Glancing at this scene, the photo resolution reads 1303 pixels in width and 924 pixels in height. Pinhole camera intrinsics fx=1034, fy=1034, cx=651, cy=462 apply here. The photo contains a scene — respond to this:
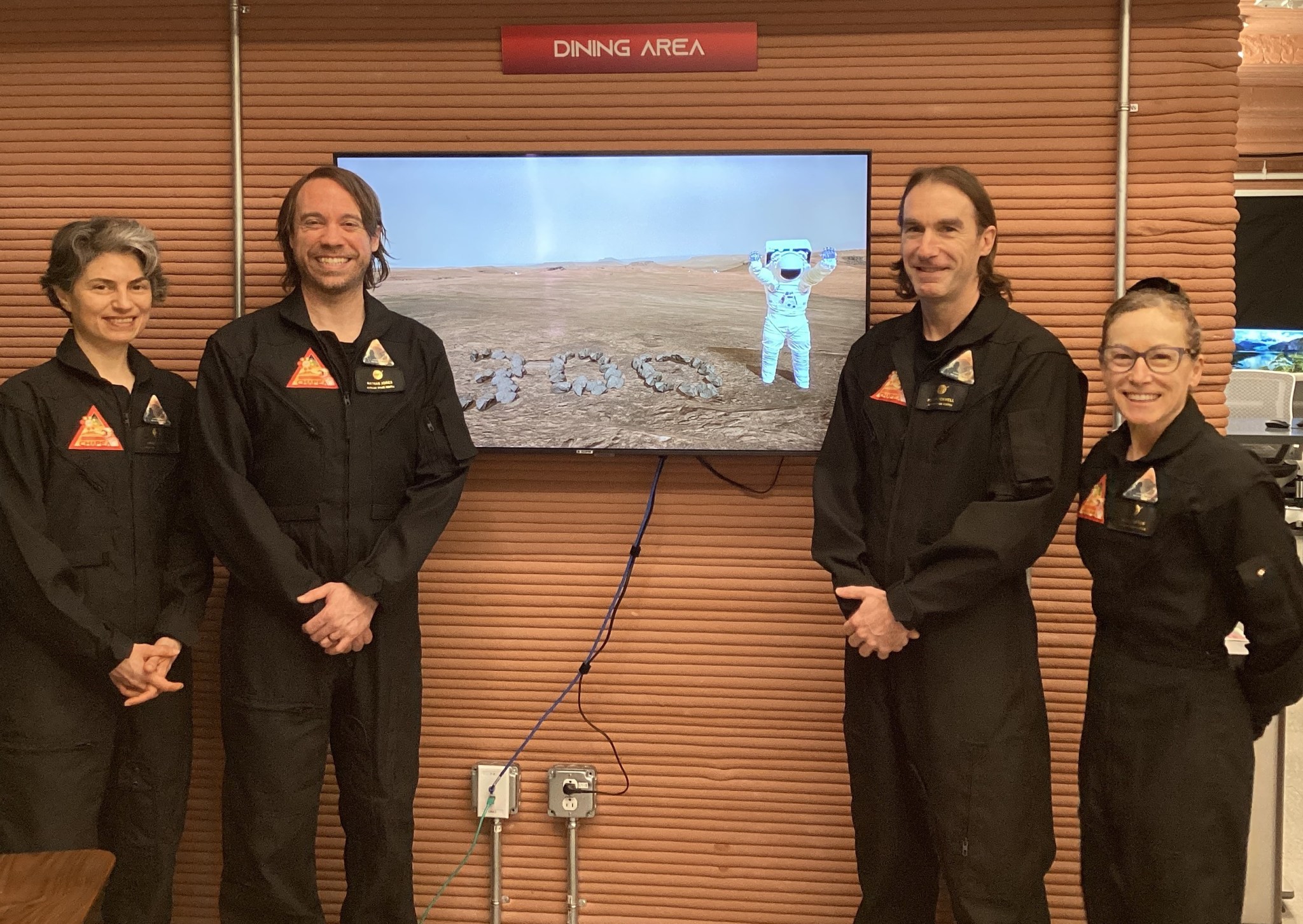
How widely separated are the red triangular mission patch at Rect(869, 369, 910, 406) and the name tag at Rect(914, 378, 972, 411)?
39 millimetres

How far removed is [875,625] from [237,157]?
6.94ft

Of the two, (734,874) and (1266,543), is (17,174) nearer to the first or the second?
(734,874)

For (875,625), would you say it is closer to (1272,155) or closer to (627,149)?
(627,149)

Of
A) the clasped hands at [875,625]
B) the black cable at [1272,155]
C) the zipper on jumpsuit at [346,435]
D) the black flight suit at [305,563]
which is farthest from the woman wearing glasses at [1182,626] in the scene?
the black cable at [1272,155]

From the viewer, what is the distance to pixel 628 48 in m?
2.77

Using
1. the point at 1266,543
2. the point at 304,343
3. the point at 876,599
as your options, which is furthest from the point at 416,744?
the point at 1266,543

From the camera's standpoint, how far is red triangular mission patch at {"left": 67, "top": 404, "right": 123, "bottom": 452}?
2.25 meters

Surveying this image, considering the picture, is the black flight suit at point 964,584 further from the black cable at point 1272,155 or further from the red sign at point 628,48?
the black cable at point 1272,155

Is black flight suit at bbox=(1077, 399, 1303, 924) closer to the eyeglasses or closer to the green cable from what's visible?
the eyeglasses

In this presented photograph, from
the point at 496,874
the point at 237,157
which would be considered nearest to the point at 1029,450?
the point at 496,874

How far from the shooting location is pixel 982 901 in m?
2.12

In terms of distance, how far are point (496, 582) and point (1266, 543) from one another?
6.16 ft

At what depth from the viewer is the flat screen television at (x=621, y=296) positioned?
2.69m

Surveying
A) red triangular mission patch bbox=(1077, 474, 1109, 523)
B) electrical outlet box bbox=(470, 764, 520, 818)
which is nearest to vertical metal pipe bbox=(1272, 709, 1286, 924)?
red triangular mission patch bbox=(1077, 474, 1109, 523)
